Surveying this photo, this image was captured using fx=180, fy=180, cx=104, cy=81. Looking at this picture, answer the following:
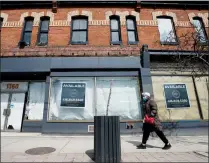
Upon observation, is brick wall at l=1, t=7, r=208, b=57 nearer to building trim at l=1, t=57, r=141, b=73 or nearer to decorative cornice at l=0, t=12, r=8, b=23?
decorative cornice at l=0, t=12, r=8, b=23

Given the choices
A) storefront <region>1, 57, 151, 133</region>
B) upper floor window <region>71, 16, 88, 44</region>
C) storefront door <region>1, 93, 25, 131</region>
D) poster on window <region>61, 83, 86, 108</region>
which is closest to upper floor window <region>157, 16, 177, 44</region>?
storefront <region>1, 57, 151, 133</region>

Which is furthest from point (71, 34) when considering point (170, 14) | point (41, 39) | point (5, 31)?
point (170, 14)

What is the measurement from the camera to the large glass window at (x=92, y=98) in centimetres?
943

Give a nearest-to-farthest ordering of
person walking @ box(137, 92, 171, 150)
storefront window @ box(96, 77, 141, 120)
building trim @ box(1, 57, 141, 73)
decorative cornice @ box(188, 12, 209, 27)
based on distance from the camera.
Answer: person walking @ box(137, 92, 171, 150), storefront window @ box(96, 77, 141, 120), building trim @ box(1, 57, 141, 73), decorative cornice @ box(188, 12, 209, 27)

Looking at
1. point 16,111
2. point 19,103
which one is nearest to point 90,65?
point 19,103

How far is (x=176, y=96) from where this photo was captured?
986 cm

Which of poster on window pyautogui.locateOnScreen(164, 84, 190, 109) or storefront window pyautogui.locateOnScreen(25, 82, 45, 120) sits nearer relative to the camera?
poster on window pyautogui.locateOnScreen(164, 84, 190, 109)

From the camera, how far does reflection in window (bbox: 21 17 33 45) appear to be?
11133mm

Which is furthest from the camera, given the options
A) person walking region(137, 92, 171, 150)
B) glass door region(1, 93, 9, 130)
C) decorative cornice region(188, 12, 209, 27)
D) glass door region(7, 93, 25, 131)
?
decorative cornice region(188, 12, 209, 27)

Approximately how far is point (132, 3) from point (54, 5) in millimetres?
5005

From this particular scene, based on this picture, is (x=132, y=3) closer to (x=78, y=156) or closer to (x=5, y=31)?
(x=5, y=31)

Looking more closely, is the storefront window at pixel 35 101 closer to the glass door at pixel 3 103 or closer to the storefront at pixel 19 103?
the storefront at pixel 19 103

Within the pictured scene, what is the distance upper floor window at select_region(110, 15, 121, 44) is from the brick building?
2.5 inches

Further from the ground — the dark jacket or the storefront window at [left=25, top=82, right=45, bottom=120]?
the storefront window at [left=25, top=82, right=45, bottom=120]
